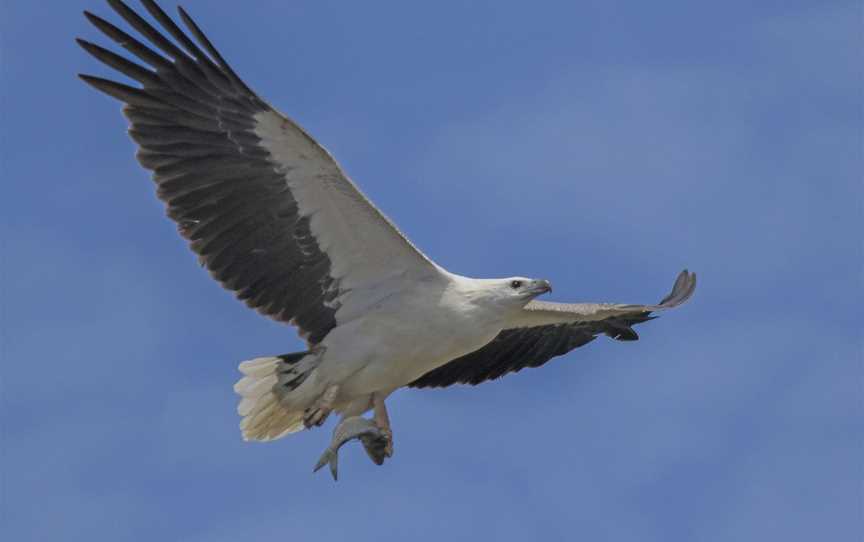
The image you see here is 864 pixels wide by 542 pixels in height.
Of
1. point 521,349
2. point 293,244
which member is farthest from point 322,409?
point 521,349

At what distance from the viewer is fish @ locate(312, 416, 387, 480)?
16828mm

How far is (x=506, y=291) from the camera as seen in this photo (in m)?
17.5

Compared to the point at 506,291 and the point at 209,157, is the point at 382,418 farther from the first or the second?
the point at 209,157

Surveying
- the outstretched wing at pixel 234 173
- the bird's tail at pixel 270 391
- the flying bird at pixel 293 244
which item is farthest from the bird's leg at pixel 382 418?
the outstretched wing at pixel 234 173

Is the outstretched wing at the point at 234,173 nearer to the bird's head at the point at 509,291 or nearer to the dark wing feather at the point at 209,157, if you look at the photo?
the dark wing feather at the point at 209,157

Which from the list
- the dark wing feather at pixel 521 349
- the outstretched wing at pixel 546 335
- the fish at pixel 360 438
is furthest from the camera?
the dark wing feather at pixel 521 349

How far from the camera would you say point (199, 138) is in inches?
680

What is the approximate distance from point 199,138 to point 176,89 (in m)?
0.42

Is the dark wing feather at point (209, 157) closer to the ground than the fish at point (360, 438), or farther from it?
farther from it

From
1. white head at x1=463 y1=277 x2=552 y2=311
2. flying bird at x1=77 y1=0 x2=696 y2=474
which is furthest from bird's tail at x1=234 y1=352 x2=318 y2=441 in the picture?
white head at x1=463 y1=277 x2=552 y2=311

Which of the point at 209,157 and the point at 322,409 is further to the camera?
the point at 322,409

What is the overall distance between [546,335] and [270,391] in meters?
2.81

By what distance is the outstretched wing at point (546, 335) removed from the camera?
62.2ft

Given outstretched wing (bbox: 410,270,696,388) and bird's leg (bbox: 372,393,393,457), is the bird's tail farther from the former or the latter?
outstretched wing (bbox: 410,270,696,388)
